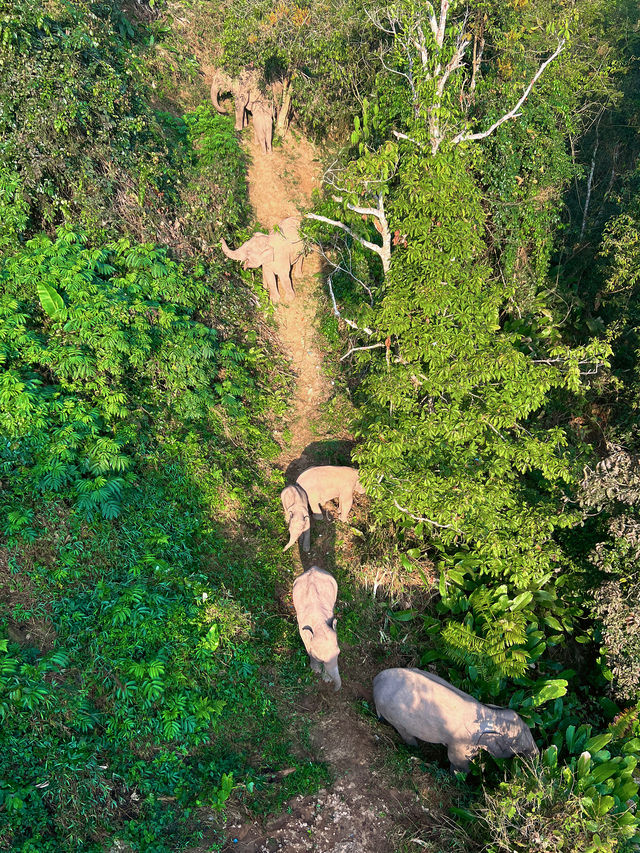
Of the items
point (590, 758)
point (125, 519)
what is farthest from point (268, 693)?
point (590, 758)

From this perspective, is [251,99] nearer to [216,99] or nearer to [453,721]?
[216,99]

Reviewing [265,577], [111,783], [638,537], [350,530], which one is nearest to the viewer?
[111,783]

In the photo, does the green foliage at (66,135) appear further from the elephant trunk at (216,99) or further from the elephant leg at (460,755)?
the elephant leg at (460,755)

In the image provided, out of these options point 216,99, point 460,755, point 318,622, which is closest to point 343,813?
point 460,755

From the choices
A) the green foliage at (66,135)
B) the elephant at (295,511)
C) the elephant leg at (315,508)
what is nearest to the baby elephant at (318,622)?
the elephant at (295,511)

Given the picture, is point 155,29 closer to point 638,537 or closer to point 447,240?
point 447,240
